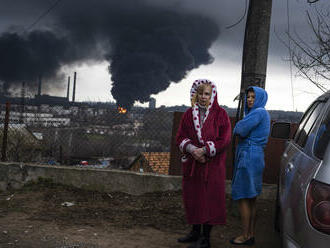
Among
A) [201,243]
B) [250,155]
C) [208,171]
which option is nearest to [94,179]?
[201,243]

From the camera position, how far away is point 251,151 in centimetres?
382

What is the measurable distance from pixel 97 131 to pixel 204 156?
4.41m

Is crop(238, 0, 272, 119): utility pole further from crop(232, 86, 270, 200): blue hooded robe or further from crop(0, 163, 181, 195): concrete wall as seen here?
crop(0, 163, 181, 195): concrete wall

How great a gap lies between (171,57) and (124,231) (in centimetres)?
6680

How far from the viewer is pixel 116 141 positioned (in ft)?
23.6

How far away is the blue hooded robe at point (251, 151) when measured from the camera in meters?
3.81

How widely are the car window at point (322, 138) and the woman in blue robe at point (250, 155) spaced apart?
1.33m

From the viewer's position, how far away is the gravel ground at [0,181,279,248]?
4.03 meters

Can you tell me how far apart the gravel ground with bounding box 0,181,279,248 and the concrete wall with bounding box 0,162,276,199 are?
0.11 meters

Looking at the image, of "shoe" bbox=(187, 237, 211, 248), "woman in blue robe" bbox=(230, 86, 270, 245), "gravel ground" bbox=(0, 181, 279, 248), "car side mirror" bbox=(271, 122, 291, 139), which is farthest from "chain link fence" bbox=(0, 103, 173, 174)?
"shoe" bbox=(187, 237, 211, 248)

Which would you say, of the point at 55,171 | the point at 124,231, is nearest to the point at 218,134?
the point at 124,231

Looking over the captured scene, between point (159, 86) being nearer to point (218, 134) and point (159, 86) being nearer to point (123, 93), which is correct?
point (123, 93)

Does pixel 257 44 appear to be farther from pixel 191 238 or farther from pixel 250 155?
pixel 191 238

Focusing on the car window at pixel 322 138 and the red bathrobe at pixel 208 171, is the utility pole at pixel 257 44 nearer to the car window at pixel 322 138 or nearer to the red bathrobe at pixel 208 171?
the red bathrobe at pixel 208 171
